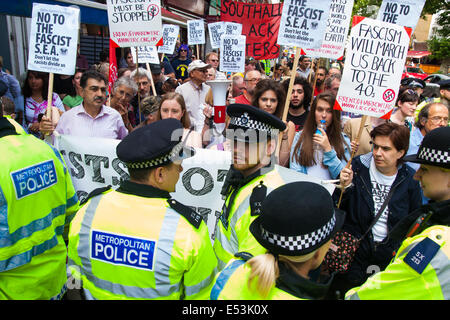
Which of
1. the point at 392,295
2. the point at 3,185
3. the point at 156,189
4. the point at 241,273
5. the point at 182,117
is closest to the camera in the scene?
the point at 241,273

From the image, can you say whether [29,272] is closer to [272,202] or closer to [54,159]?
[54,159]

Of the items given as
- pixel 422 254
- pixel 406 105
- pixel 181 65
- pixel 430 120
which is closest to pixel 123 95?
pixel 406 105

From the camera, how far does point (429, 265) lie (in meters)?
1.50

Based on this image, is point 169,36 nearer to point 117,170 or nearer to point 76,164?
point 76,164

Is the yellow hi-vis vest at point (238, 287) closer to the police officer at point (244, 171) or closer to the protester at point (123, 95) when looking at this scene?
the police officer at point (244, 171)

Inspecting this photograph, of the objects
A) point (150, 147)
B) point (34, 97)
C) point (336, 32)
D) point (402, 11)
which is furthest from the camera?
point (336, 32)

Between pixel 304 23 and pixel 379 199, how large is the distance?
2.28 metres

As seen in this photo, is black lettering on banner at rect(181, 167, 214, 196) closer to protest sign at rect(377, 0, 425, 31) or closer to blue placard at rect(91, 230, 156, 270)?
blue placard at rect(91, 230, 156, 270)

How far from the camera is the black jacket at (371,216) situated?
112 inches

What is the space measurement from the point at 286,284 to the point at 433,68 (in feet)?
136

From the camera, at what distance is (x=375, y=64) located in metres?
3.41

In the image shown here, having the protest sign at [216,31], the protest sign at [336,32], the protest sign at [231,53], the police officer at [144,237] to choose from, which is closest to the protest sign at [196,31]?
the protest sign at [216,31]

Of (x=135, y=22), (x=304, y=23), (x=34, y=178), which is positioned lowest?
(x=34, y=178)
